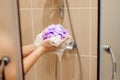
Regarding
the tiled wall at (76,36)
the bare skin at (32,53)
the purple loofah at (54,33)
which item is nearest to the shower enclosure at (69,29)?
the tiled wall at (76,36)

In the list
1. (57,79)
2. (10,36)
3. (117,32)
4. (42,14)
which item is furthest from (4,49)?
(57,79)

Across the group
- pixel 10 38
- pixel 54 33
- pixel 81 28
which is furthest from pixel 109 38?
pixel 10 38

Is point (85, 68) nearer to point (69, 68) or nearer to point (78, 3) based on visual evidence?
point (69, 68)

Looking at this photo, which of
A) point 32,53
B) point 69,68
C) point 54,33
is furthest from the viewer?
point 69,68

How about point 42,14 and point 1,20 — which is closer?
point 1,20

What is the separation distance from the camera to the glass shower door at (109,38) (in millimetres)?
779

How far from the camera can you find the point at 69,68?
4.58 feet

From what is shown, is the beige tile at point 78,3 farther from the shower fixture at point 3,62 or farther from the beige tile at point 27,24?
the shower fixture at point 3,62

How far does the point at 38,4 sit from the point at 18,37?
0.85 metres

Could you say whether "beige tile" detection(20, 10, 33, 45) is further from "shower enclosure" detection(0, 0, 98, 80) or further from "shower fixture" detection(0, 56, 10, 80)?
"shower fixture" detection(0, 56, 10, 80)

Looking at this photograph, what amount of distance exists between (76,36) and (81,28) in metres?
0.06

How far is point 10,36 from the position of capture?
1.71ft

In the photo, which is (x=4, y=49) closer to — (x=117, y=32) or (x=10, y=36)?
(x=10, y=36)

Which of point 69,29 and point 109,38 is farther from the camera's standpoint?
point 69,29
